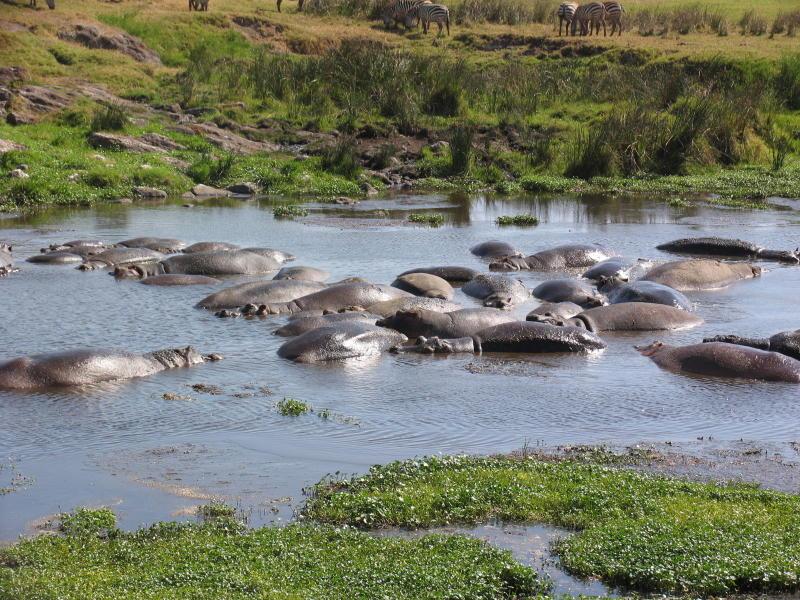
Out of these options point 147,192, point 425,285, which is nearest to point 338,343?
point 425,285

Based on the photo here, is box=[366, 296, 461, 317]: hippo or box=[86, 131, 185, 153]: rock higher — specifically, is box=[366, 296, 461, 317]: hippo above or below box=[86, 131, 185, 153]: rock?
below

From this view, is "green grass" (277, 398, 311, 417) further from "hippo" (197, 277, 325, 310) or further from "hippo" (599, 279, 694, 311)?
"hippo" (599, 279, 694, 311)

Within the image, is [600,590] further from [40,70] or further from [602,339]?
[40,70]

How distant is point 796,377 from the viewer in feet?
35.7

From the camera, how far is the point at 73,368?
34.5 feet

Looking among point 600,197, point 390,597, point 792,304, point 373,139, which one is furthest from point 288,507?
point 373,139

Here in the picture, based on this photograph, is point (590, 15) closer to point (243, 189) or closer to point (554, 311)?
point (243, 189)

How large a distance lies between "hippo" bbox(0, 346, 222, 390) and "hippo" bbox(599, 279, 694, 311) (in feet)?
19.5

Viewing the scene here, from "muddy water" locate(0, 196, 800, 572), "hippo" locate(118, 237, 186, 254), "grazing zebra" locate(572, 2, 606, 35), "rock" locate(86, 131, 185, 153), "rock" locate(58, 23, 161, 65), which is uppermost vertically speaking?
"grazing zebra" locate(572, 2, 606, 35)

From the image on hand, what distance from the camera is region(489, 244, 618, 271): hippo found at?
17125mm

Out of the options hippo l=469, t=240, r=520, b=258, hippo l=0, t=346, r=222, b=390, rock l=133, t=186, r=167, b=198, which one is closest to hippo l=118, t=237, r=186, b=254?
hippo l=469, t=240, r=520, b=258

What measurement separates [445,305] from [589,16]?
35322 mm

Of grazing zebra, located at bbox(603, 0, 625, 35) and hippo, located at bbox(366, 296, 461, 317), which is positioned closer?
hippo, located at bbox(366, 296, 461, 317)

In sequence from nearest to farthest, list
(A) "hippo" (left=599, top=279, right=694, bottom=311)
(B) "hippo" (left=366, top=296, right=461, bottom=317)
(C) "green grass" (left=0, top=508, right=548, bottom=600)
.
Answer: (C) "green grass" (left=0, top=508, right=548, bottom=600) → (B) "hippo" (left=366, top=296, right=461, bottom=317) → (A) "hippo" (left=599, top=279, right=694, bottom=311)
